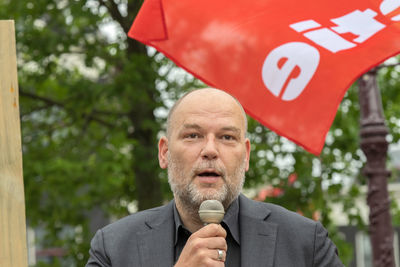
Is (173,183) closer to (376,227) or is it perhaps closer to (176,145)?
(176,145)

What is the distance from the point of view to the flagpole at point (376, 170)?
6711 mm

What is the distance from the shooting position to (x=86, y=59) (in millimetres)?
12344

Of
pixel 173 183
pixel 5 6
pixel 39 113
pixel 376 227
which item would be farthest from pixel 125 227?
pixel 39 113

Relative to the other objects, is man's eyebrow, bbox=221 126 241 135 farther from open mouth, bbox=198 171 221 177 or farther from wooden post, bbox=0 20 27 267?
wooden post, bbox=0 20 27 267

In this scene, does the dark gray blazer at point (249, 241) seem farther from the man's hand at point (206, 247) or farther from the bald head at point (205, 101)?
the man's hand at point (206, 247)

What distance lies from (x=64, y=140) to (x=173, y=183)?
10843 mm

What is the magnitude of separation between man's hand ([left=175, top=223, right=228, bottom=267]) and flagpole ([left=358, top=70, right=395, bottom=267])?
14.2 feet

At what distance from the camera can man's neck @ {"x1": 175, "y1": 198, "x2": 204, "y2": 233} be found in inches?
133

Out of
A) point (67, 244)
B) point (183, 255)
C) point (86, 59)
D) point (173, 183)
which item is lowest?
point (67, 244)

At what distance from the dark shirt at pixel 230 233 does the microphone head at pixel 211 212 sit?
0.52 metres

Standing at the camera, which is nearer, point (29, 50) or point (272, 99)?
point (272, 99)

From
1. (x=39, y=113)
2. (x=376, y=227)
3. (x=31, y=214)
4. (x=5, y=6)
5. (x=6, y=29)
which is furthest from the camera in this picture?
(x=39, y=113)

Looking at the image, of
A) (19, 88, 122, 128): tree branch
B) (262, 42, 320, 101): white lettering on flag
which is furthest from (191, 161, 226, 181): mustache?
(19, 88, 122, 128): tree branch

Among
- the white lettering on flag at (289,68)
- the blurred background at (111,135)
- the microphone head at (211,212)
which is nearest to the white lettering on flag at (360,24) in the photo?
the white lettering on flag at (289,68)
